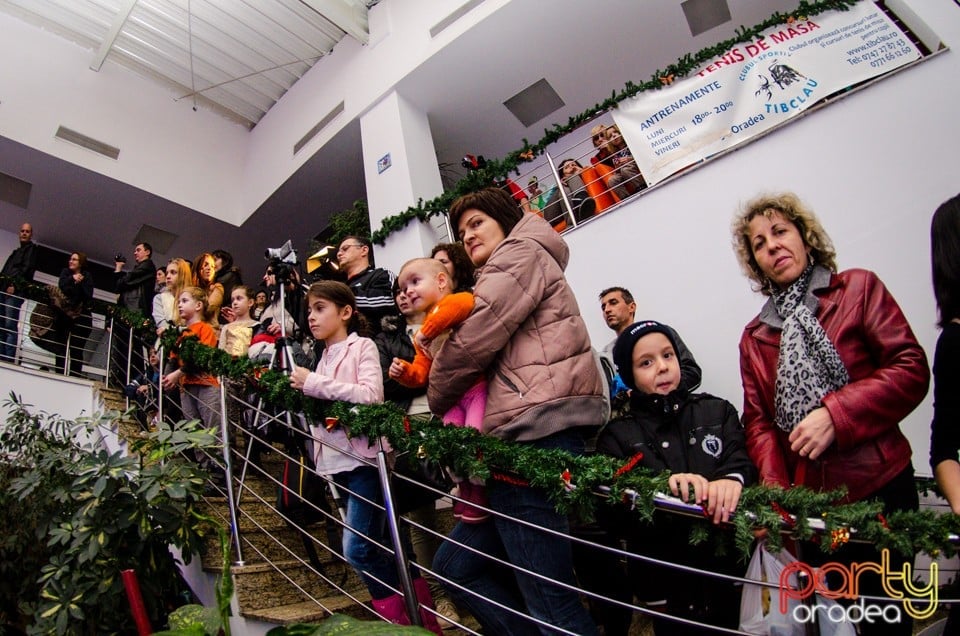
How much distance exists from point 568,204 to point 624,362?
3.01 m

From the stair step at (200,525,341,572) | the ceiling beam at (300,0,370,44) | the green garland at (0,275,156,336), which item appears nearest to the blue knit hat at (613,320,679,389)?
the stair step at (200,525,341,572)

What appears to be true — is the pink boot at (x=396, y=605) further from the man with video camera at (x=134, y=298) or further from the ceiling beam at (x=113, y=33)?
the ceiling beam at (x=113, y=33)

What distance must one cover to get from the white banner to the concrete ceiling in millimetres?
2373

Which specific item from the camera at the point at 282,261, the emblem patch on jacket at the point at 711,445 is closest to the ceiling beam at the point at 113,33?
the camera at the point at 282,261

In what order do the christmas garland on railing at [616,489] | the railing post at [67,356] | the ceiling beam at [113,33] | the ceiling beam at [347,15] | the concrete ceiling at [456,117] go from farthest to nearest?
1. the ceiling beam at [347,15]
2. the ceiling beam at [113,33]
3. the concrete ceiling at [456,117]
4. the railing post at [67,356]
5. the christmas garland on railing at [616,489]

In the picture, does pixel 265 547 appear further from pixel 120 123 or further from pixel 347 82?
pixel 120 123

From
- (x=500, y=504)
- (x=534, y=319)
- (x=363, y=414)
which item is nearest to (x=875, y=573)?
(x=500, y=504)

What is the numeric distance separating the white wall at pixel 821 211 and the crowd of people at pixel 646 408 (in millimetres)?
1838

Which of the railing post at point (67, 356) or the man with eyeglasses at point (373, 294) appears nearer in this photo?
the man with eyeglasses at point (373, 294)

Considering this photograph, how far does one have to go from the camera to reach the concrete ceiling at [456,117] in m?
6.52

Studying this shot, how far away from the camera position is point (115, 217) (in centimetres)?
831

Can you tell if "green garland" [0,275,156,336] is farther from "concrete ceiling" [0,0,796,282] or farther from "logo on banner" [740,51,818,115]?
"logo on banner" [740,51,818,115]

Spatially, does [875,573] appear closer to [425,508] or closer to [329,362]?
[425,508]

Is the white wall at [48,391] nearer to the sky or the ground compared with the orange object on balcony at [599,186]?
nearer to the ground
